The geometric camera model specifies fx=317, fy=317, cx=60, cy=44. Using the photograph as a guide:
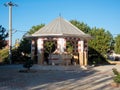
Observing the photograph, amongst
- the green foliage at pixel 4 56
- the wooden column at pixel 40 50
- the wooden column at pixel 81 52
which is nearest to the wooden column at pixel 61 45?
the wooden column at pixel 40 50

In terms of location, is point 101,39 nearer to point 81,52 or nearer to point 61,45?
point 81,52

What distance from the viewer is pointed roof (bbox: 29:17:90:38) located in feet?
91.1

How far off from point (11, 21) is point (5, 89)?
31.3 metres

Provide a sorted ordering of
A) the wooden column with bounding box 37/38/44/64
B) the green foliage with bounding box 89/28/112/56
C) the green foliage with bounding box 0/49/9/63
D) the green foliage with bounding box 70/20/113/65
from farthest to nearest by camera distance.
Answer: the green foliage with bounding box 89/28/112/56, the green foliage with bounding box 70/20/113/65, the green foliage with bounding box 0/49/9/63, the wooden column with bounding box 37/38/44/64

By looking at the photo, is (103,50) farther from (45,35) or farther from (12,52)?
(45,35)

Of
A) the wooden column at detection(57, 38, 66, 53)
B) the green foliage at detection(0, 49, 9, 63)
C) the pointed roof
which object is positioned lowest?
the green foliage at detection(0, 49, 9, 63)

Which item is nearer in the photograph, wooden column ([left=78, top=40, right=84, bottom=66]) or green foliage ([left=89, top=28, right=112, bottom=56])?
wooden column ([left=78, top=40, right=84, bottom=66])

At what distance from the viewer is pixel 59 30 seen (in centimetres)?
2831

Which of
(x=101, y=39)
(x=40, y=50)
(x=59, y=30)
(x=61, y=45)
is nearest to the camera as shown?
(x=61, y=45)

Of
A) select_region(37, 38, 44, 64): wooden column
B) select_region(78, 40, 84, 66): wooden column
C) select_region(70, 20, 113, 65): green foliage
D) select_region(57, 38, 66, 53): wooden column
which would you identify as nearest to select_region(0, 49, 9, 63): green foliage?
select_region(70, 20, 113, 65): green foliage

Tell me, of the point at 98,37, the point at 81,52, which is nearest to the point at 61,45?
the point at 81,52

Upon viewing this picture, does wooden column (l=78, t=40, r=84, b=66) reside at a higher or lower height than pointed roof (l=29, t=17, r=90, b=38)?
lower

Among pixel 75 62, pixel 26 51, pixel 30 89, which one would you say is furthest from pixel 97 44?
pixel 30 89

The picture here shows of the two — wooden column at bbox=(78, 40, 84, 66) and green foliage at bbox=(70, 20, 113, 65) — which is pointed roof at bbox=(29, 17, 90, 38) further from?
green foliage at bbox=(70, 20, 113, 65)
